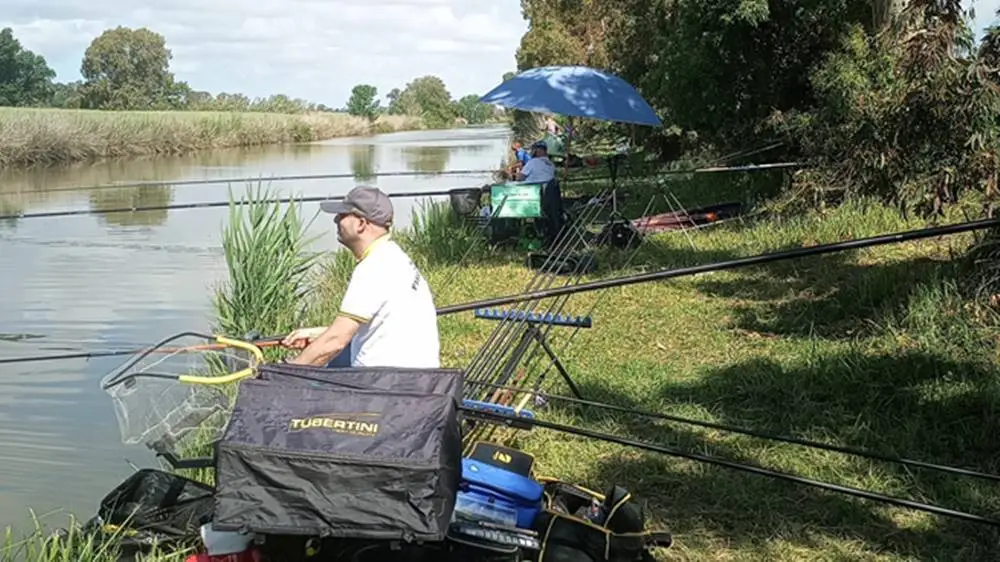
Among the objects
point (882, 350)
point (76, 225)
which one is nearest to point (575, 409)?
point (882, 350)

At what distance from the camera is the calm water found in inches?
212

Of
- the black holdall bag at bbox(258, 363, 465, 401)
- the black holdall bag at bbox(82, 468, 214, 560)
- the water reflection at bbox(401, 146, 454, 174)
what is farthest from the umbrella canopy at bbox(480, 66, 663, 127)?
the water reflection at bbox(401, 146, 454, 174)

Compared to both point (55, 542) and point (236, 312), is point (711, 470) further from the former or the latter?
point (236, 312)

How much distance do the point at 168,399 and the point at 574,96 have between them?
709cm

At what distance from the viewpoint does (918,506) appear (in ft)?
8.38

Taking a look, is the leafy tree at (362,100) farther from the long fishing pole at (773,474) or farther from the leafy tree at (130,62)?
the long fishing pole at (773,474)

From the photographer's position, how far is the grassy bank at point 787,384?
369cm

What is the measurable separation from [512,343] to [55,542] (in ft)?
7.56

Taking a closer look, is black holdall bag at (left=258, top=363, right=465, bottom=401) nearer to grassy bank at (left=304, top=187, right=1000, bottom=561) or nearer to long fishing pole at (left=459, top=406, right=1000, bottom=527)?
long fishing pole at (left=459, top=406, right=1000, bottom=527)

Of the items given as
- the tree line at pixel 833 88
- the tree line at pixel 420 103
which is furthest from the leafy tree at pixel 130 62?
the tree line at pixel 833 88

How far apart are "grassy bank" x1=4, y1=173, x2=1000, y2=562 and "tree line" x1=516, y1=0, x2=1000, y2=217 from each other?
0.68 meters

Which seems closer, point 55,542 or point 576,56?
point 55,542

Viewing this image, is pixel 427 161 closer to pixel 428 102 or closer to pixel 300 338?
pixel 300 338

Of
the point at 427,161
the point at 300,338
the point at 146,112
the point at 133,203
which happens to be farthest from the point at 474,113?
the point at 300,338
